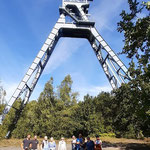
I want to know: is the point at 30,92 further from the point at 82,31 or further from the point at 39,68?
the point at 82,31

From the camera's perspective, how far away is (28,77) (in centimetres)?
1443

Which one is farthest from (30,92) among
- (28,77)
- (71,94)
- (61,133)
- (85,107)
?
(71,94)

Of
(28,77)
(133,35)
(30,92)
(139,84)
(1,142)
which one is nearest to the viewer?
(133,35)

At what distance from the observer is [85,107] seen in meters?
24.4

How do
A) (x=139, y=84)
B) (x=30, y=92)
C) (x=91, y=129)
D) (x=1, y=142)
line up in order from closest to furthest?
(x=139, y=84), (x=1, y=142), (x=30, y=92), (x=91, y=129)

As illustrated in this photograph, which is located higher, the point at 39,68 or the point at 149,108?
the point at 39,68

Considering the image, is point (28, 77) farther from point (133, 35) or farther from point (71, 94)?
point (71, 94)

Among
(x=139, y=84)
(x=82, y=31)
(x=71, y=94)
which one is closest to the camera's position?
(x=139, y=84)

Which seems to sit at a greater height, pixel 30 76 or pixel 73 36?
pixel 73 36

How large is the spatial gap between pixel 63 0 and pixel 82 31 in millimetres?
4295

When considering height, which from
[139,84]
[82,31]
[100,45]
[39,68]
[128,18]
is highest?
[82,31]

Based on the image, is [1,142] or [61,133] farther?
[61,133]

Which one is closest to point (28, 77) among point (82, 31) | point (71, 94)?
point (82, 31)

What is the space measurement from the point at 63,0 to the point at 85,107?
626 inches
